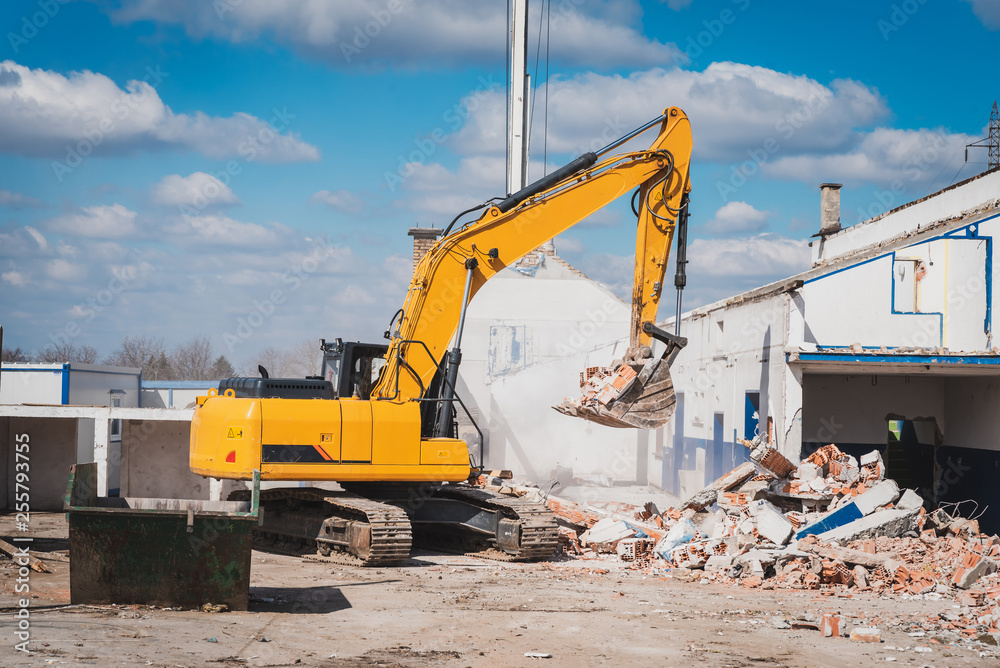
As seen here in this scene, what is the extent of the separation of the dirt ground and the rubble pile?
0.45 m

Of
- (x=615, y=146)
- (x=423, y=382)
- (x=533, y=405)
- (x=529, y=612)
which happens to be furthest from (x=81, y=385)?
(x=529, y=612)

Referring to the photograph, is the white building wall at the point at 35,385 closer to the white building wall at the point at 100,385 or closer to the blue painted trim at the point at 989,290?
the white building wall at the point at 100,385

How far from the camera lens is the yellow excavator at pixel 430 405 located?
480 inches

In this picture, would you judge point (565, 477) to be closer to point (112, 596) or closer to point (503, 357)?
point (503, 357)

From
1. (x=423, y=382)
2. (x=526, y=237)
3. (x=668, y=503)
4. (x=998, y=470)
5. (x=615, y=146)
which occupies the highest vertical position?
(x=615, y=146)

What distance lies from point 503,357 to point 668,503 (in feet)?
33.2

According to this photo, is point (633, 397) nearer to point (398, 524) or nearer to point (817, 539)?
point (817, 539)

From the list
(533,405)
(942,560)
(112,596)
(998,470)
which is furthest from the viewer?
(533,405)

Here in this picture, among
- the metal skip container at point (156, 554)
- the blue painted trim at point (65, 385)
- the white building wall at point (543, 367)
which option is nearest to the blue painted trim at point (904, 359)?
the metal skip container at point (156, 554)

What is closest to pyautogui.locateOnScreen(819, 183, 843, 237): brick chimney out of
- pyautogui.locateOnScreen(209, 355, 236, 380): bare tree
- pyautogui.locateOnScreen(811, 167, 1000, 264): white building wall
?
pyautogui.locateOnScreen(811, 167, 1000, 264): white building wall

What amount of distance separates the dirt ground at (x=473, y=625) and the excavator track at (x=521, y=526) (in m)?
0.77

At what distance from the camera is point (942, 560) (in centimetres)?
1205

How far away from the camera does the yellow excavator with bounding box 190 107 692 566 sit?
12180 mm

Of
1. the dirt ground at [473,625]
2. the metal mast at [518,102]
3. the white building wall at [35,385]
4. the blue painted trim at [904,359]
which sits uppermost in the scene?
the metal mast at [518,102]
